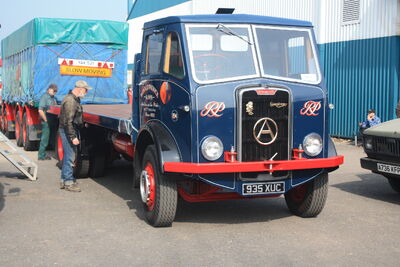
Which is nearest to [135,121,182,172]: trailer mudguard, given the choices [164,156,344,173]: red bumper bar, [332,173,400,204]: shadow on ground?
[164,156,344,173]: red bumper bar

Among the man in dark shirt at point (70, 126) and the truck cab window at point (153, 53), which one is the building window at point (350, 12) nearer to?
the man in dark shirt at point (70, 126)

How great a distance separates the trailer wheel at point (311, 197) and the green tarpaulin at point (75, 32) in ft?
Result: 26.2

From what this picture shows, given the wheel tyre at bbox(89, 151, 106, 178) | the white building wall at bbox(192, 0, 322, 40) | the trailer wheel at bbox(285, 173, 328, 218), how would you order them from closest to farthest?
1. the trailer wheel at bbox(285, 173, 328, 218)
2. the wheel tyre at bbox(89, 151, 106, 178)
3. the white building wall at bbox(192, 0, 322, 40)

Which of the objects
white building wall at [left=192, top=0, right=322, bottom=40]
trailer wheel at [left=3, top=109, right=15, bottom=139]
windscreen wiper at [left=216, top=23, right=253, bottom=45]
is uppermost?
white building wall at [left=192, top=0, right=322, bottom=40]

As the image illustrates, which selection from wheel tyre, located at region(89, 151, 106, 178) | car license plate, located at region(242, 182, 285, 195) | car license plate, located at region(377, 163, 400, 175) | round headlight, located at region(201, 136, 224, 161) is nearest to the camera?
round headlight, located at region(201, 136, 224, 161)

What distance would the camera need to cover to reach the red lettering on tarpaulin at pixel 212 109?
19.5 ft

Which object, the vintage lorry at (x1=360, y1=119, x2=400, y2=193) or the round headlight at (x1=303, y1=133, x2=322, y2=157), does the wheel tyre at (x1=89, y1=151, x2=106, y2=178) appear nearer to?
the vintage lorry at (x1=360, y1=119, x2=400, y2=193)

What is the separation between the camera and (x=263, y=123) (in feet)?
20.2

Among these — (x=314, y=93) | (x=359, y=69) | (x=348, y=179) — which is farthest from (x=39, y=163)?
(x=359, y=69)

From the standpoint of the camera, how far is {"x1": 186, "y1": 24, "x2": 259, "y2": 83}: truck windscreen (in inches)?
245

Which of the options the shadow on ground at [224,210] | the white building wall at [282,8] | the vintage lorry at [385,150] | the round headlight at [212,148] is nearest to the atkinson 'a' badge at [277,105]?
the round headlight at [212,148]

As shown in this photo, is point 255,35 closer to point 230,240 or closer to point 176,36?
point 176,36

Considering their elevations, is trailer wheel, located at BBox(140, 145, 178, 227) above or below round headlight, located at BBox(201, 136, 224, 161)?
below

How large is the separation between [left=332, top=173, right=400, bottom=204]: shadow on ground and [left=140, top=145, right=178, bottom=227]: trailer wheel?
3.68 metres
